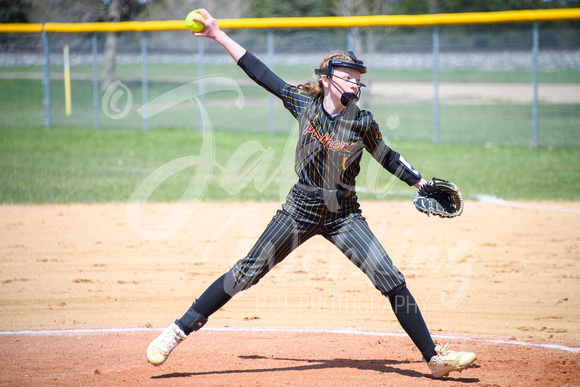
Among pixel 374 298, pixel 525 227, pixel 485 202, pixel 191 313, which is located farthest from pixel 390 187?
pixel 191 313

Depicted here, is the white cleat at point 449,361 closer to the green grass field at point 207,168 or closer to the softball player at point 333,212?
the softball player at point 333,212

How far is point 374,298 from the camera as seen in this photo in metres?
5.45

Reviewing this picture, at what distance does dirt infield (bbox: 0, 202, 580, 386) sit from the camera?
381 centimetres

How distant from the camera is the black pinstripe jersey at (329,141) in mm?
3477

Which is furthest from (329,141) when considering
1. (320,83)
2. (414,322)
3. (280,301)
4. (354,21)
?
(354,21)

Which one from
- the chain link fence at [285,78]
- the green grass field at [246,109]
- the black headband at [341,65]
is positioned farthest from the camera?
the green grass field at [246,109]

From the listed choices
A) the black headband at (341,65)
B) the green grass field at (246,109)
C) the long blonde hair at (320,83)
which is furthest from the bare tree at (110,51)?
the black headband at (341,65)

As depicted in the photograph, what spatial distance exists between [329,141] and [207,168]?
9499mm

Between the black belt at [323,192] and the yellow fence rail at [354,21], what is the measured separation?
11.1 m

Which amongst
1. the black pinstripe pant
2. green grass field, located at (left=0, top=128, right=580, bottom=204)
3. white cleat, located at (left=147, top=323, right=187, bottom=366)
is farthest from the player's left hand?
green grass field, located at (left=0, top=128, right=580, bottom=204)

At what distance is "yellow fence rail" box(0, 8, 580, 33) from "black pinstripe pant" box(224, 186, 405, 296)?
11126 millimetres

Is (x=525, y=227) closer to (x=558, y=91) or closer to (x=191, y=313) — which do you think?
(x=191, y=313)

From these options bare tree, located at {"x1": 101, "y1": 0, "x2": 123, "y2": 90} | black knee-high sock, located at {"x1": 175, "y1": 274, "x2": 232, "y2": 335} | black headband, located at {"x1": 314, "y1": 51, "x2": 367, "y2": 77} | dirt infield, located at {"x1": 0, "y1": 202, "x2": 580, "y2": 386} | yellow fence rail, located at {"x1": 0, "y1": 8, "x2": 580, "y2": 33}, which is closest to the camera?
black headband, located at {"x1": 314, "y1": 51, "x2": 367, "y2": 77}

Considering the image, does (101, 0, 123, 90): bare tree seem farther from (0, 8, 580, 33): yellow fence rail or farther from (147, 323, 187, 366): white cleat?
(147, 323, 187, 366): white cleat
